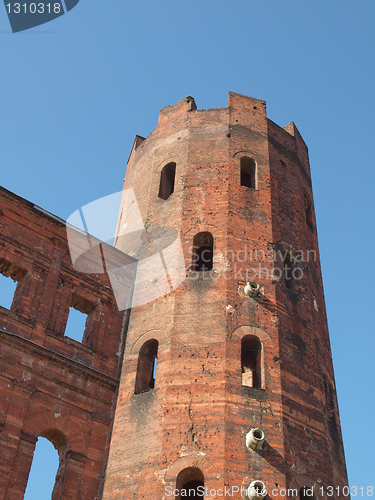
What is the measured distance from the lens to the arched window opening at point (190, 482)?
11.2m

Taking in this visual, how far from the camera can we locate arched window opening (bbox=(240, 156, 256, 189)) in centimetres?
1659

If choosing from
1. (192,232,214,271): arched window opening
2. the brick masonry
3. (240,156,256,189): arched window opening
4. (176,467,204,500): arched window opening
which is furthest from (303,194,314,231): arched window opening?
(176,467,204,500): arched window opening

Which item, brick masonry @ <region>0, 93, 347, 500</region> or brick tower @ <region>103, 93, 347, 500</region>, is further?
brick masonry @ <region>0, 93, 347, 500</region>

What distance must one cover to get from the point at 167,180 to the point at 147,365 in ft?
18.0

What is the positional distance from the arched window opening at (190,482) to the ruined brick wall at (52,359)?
1.66 metres

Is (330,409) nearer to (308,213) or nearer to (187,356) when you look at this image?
(187,356)

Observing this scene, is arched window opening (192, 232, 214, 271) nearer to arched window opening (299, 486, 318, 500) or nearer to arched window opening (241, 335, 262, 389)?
arched window opening (241, 335, 262, 389)

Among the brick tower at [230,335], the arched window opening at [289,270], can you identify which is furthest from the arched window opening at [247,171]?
the arched window opening at [289,270]

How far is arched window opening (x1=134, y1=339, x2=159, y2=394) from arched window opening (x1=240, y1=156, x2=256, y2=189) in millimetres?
5050

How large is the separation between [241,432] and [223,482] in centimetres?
98

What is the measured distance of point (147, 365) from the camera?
13.7m

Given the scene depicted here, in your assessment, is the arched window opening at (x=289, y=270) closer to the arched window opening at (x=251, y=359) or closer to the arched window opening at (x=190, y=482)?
the arched window opening at (x=251, y=359)

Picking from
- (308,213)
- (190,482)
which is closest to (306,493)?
(190,482)

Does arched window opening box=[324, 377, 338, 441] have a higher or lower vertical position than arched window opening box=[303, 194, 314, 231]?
lower
